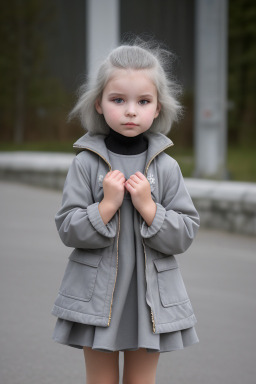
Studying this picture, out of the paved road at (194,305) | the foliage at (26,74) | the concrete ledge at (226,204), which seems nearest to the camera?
the paved road at (194,305)

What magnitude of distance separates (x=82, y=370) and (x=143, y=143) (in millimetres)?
1715

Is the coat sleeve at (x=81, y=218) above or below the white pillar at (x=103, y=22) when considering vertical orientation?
below

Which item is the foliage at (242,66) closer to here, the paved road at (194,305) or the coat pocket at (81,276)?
the paved road at (194,305)

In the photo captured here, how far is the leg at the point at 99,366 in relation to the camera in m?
2.64

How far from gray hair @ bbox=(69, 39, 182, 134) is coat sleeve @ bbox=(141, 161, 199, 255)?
8.4 inches

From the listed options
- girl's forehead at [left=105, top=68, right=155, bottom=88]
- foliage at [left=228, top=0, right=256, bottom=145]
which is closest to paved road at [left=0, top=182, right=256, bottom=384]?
girl's forehead at [left=105, top=68, right=155, bottom=88]

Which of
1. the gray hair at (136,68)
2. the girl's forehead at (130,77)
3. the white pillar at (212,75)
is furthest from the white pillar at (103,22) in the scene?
the girl's forehead at (130,77)

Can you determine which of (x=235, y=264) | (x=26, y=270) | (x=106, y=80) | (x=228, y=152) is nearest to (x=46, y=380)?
(x=106, y=80)

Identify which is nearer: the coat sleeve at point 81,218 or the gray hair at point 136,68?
the coat sleeve at point 81,218

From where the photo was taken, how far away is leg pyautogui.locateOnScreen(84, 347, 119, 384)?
8.68 feet

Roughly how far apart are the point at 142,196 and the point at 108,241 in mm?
191

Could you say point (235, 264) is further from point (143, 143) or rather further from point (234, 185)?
point (143, 143)

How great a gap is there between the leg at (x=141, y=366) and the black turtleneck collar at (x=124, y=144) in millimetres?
698

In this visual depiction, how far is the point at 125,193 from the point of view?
2.59 meters
